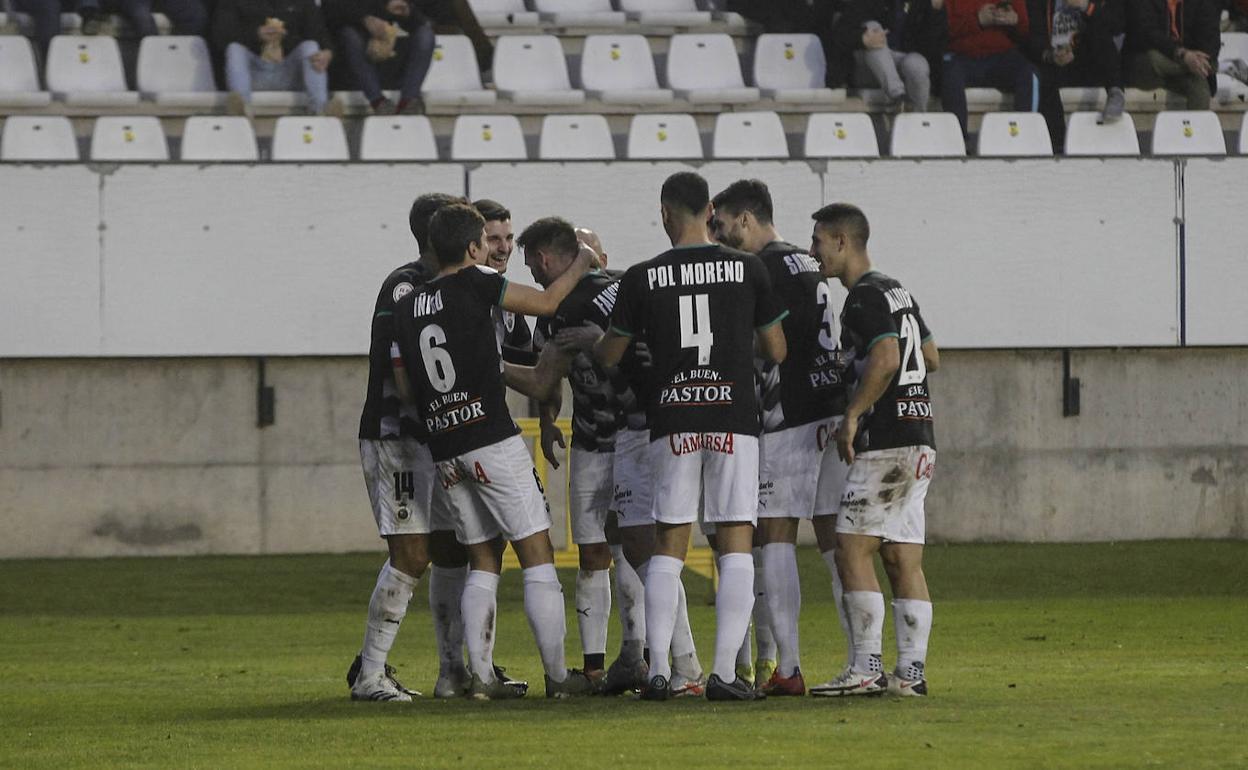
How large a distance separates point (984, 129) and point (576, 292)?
9111 mm

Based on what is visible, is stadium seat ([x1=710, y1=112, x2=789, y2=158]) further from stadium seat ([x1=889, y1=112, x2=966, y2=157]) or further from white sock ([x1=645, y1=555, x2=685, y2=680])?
white sock ([x1=645, y1=555, x2=685, y2=680])

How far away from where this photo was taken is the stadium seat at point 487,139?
51.5ft

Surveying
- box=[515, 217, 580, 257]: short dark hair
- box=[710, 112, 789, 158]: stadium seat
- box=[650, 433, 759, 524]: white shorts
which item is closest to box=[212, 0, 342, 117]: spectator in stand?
box=[710, 112, 789, 158]: stadium seat

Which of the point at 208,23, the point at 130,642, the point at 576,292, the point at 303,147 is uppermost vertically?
the point at 208,23

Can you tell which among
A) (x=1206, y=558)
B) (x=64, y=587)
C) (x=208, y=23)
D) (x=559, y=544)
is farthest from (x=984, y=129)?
(x=64, y=587)

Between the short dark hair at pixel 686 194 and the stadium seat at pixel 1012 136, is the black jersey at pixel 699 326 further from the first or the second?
the stadium seat at pixel 1012 136

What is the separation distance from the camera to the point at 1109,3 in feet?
55.5

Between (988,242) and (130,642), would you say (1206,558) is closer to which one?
(988,242)

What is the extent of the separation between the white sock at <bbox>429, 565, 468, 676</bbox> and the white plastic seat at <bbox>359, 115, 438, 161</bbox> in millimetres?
7700

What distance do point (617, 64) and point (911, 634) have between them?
1032 centimetres

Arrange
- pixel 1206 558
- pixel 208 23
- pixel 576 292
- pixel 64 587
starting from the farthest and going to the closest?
pixel 208 23, pixel 1206 558, pixel 64 587, pixel 576 292

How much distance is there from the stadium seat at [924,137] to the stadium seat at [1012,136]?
21 cm

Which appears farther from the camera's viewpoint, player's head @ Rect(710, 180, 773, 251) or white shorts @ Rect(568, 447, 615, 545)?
white shorts @ Rect(568, 447, 615, 545)

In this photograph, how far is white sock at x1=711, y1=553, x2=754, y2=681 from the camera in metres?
7.30
